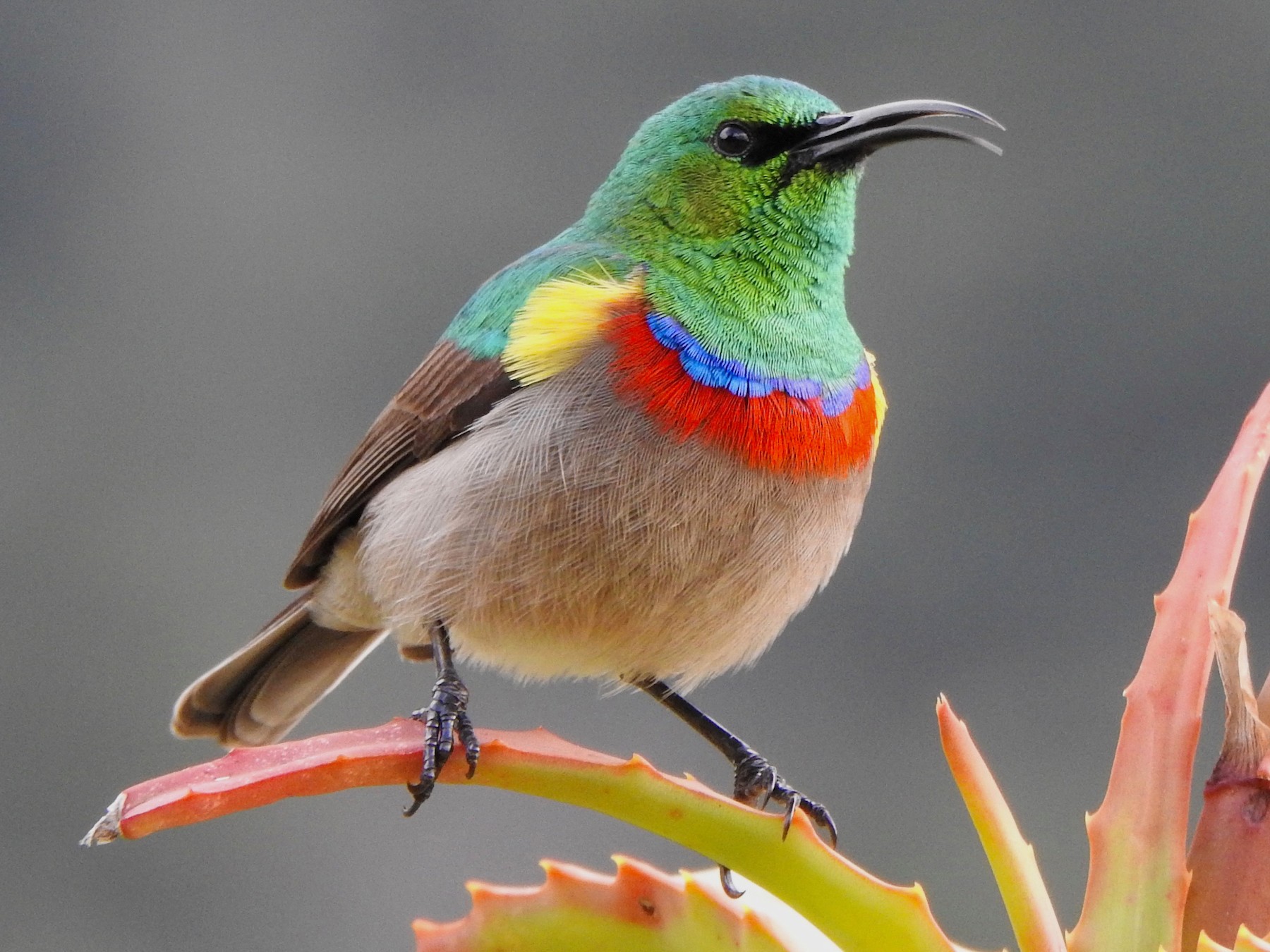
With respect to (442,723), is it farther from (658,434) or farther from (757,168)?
(757,168)

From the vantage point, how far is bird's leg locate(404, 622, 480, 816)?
38.8 inches

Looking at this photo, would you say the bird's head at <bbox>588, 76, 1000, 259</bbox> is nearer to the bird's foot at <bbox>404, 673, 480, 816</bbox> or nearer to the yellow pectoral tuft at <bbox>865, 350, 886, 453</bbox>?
the yellow pectoral tuft at <bbox>865, 350, 886, 453</bbox>

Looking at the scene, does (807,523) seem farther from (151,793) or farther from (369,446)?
(151,793)

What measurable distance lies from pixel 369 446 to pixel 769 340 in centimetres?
53

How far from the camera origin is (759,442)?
141cm

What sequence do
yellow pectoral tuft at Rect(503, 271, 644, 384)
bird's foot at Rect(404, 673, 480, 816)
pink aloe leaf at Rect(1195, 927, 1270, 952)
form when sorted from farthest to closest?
1. yellow pectoral tuft at Rect(503, 271, 644, 384)
2. bird's foot at Rect(404, 673, 480, 816)
3. pink aloe leaf at Rect(1195, 927, 1270, 952)

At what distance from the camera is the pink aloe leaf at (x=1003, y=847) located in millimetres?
827

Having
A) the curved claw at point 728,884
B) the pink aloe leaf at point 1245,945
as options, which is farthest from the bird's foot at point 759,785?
the pink aloe leaf at point 1245,945

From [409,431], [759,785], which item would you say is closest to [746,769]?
[759,785]

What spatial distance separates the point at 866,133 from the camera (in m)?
1.48

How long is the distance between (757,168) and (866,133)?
0.13 m

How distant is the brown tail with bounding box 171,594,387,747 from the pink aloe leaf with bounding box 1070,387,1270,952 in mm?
1141

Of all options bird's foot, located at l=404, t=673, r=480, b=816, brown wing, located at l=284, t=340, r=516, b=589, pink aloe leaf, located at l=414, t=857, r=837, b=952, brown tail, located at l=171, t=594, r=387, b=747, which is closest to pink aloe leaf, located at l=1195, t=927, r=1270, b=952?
pink aloe leaf, located at l=414, t=857, r=837, b=952

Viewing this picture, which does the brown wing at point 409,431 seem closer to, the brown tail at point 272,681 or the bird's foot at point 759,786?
the brown tail at point 272,681
